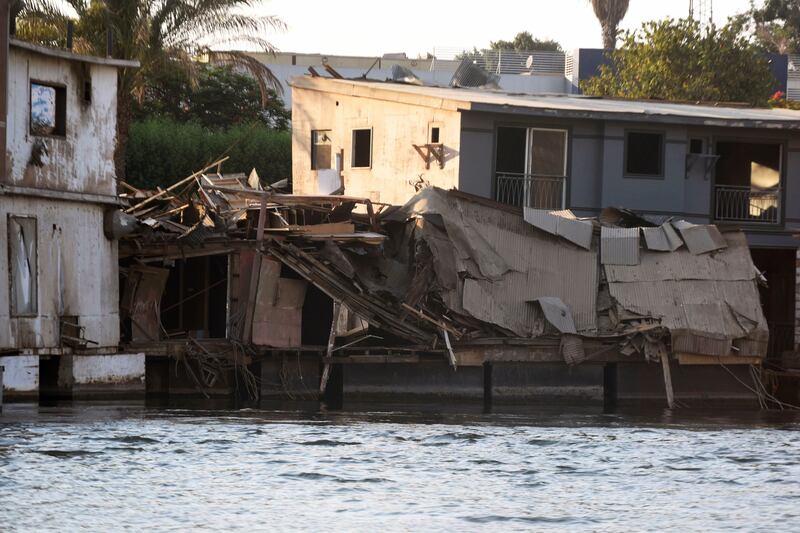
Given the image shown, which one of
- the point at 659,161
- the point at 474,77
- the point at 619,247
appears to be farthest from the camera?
the point at 474,77

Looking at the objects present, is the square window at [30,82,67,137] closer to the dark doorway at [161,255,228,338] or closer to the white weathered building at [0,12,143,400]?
the white weathered building at [0,12,143,400]

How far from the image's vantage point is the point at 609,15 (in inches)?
2736

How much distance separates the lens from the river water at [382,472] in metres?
16.6

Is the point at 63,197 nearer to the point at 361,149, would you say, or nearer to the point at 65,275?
the point at 65,275

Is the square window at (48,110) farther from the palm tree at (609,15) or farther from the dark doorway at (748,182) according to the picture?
the palm tree at (609,15)

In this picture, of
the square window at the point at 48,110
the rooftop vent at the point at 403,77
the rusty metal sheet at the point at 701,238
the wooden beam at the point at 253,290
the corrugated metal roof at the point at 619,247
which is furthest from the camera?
the rooftop vent at the point at 403,77

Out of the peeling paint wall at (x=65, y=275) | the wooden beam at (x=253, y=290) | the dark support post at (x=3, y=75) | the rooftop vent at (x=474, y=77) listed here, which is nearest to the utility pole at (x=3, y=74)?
the dark support post at (x=3, y=75)

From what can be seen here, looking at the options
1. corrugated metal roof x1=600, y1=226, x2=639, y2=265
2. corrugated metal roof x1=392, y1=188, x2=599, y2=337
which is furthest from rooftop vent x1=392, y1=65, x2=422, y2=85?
corrugated metal roof x1=600, y1=226, x2=639, y2=265

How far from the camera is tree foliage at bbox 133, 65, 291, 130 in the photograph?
170 ft

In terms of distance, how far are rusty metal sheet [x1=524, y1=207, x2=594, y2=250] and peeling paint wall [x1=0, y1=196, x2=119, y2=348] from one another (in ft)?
28.1

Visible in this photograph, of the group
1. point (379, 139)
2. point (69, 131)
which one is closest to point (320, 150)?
point (379, 139)

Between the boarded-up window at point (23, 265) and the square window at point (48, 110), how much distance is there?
1765 mm

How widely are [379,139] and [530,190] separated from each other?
4123 mm

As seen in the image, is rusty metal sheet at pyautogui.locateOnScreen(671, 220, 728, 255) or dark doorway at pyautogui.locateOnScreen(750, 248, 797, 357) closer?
→ rusty metal sheet at pyautogui.locateOnScreen(671, 220, 728, 255)
